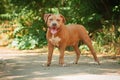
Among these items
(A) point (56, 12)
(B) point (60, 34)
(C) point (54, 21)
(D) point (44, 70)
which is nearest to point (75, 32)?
(B) point (60, 34)

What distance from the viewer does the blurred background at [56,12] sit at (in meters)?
15.3

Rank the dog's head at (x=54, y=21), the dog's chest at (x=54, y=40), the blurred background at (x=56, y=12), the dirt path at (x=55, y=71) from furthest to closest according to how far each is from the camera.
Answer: the blurred background at (x=56, y=12), the dog's chest at (x=54, y=40), the dog's head at (x=54, y=21), the dirt path at (x=55, y=71)

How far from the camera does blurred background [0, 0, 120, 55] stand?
50.1 ft

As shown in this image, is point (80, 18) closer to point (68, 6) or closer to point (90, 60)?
point (68, 6)

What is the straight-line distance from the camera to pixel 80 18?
1647cm

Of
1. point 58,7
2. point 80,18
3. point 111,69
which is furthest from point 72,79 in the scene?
point 58,7

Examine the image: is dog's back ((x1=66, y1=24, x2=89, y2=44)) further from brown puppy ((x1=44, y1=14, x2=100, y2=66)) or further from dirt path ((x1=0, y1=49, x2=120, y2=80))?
dirt path ((x1=0, y1=49, x2=120, y2=80))

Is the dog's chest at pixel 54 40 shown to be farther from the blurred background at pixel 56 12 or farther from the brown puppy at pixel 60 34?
the blurred background at pixel 56 12

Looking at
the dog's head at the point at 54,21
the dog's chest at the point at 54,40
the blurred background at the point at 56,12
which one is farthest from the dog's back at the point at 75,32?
the blurred background at the point at 56,12

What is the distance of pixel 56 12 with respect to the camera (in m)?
17.8

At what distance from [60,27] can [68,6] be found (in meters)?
6.07

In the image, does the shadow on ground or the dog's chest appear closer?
the shadow on ground

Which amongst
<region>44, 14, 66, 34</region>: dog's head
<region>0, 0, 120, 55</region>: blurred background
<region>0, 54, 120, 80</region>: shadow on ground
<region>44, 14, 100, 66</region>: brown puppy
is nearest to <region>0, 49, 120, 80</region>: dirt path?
<region>0, 54, 120, 80</region>: shadow on ground

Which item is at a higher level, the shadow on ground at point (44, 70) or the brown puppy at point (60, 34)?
the brown puppy at point (60, 34)
